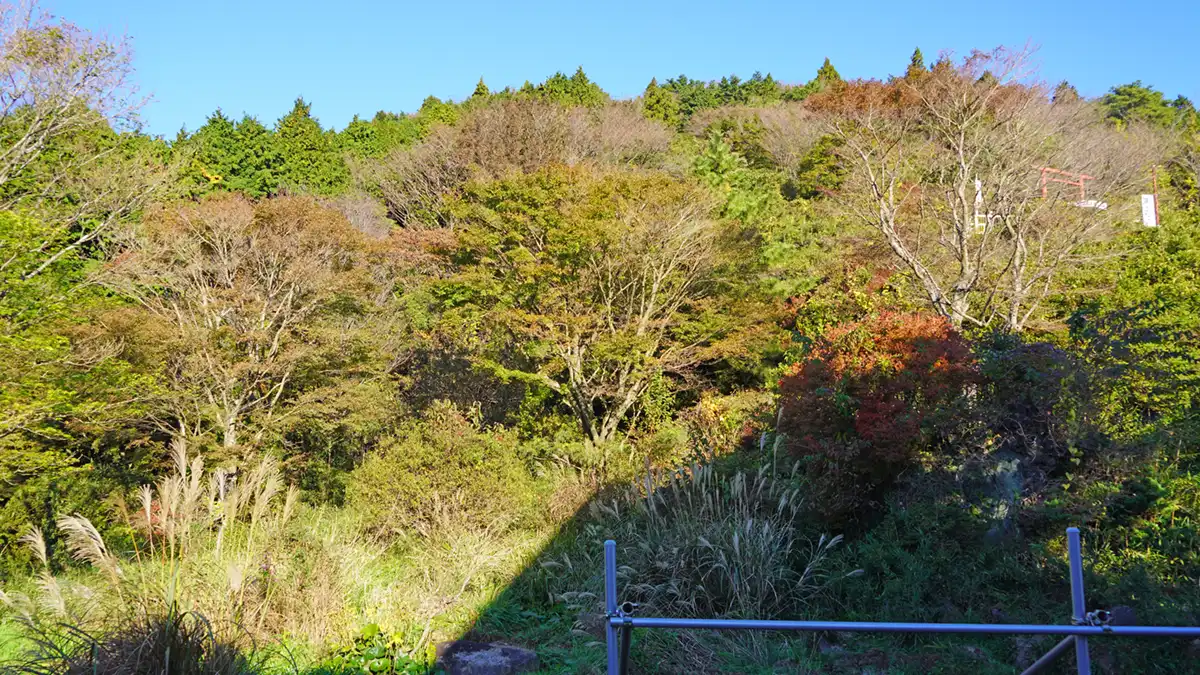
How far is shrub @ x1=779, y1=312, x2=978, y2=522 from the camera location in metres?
5.31

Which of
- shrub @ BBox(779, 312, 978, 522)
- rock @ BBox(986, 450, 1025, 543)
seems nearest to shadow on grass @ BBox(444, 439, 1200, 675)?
rock @ BBox(986, 450, 1025, 543)

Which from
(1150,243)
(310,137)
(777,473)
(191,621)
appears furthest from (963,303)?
(310,137)

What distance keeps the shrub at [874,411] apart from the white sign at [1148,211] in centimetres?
1091

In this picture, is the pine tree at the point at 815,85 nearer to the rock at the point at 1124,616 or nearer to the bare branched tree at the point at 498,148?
the bare branched tree at the point at 498,148

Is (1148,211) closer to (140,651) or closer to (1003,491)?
(1003,491)

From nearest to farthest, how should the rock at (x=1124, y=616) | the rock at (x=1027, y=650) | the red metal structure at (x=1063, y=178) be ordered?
the rock at (x=1124, y=616), the rock at (x=1027, y=650), the red metal structure at (x=1063, y=178)

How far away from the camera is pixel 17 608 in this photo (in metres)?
3.67

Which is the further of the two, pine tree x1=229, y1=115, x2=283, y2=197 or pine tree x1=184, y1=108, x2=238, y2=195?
pine tree x1=229, y1=115, x2=283, y2=197

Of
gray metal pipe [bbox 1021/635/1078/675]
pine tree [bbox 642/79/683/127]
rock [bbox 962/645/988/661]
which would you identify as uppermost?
pine tree [bbox 642/79/683/127]

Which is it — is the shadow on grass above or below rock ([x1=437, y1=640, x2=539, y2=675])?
above

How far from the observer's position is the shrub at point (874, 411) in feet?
17.4

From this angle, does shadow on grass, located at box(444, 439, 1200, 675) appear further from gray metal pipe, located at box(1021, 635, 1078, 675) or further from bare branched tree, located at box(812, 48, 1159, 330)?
bare branched tree, located at box(812, 48, 1159, 330)

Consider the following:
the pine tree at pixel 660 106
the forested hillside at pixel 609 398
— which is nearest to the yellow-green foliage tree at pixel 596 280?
the forested hillside at pixel 609 398

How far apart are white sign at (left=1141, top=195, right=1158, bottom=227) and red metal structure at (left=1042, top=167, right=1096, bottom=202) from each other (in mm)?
2432
